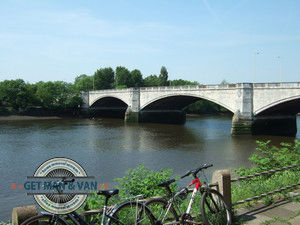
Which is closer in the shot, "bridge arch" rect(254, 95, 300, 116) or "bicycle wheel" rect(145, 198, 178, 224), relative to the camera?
"bicycle wheel" rect(145, 198, 178, 224)

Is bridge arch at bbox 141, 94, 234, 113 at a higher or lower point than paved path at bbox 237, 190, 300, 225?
higher

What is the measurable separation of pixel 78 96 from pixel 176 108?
2417cm

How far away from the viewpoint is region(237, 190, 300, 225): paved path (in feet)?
Answer: 16.2

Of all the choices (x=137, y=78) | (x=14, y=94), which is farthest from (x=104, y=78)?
(x=14, y=94)

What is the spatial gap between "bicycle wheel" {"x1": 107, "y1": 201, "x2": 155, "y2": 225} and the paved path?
6.27 feet

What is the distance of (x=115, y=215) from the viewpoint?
12.1ft

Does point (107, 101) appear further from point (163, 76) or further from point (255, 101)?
point (255, 101)

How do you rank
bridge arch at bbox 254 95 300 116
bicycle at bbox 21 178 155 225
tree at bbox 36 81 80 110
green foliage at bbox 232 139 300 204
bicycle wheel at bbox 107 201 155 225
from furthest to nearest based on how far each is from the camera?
1. tree at bbox 36 81 80 110
2. bridge arch at bbox 254 95 300 116
3. green foliage at bbox 232 139 300 204
4. bicycle wheel at bbox 107 201 155 225
5. bicycle at bbox 21 178 155 225

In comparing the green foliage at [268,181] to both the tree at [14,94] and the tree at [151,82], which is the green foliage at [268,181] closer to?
the tree at [14,94]

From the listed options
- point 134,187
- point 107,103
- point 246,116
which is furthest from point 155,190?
point 107,103

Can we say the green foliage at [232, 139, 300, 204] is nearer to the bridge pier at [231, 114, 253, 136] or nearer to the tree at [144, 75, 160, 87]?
the bridge pier at [231, 114, 253, 136]

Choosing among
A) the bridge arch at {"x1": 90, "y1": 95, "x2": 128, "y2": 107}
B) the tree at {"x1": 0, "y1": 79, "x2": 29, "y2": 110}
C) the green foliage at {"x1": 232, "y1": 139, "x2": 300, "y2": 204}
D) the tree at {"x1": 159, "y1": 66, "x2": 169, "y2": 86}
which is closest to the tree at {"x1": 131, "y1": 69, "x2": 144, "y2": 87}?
the tree at {"x1": 159, "y1": 66, "x2": 169, "y2": 86}

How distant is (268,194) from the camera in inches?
225

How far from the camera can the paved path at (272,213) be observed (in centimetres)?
493
